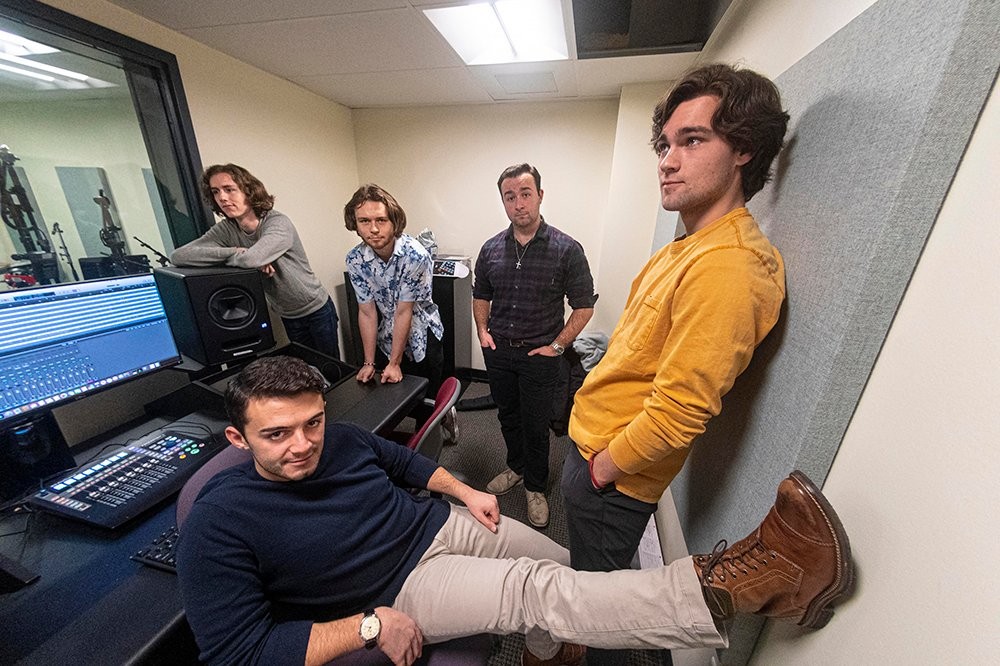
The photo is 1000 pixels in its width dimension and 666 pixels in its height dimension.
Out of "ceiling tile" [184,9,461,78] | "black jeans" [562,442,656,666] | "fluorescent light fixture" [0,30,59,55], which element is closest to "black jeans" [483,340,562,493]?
"black jeans" [562,442,656,666]

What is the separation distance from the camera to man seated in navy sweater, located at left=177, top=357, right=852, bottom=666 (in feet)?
2.28

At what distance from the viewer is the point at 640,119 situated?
237cm

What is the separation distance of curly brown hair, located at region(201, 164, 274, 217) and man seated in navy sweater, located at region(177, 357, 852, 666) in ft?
4.31

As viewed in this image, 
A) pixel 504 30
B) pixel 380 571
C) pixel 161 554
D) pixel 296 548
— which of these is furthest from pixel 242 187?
pixel 380 571

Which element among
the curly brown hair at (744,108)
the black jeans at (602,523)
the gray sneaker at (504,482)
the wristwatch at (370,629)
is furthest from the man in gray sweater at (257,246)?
the curly brown hair at (744,108)

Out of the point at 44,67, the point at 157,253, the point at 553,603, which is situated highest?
the point at 44,67

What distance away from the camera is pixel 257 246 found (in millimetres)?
1716

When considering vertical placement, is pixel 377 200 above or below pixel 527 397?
above

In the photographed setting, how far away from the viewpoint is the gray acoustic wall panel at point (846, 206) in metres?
0.49

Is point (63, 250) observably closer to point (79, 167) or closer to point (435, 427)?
point (79, 167)

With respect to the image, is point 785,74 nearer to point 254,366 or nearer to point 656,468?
point 656,468

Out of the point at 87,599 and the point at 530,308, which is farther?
the point at 530,308

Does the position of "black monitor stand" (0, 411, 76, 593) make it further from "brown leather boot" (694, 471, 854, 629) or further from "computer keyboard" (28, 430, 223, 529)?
"brown leather boot" (694, 471, 854, 629)

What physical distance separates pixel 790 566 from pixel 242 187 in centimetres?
245
